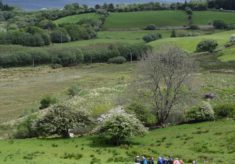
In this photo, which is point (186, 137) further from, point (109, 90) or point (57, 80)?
point (57, 80)

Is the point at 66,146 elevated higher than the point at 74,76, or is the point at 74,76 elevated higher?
the point at 66,146

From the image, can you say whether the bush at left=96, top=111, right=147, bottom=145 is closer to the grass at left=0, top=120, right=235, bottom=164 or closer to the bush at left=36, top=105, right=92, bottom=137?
the grass at left=0, top=120, right=235, bottom=164

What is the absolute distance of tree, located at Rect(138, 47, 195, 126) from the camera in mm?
62750

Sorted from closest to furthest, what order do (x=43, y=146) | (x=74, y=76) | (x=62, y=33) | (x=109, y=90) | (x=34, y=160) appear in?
(x=34, y=160)
(x=43, y=146)
(x=109, y=90)
(x=74, y=76)
(x=62, y=33)

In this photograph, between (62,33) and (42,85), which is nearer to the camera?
(42,85)

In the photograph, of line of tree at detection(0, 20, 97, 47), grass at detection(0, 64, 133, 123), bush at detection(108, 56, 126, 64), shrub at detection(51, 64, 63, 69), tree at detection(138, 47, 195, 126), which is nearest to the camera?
tree at detection(138, 47, 195, 126)

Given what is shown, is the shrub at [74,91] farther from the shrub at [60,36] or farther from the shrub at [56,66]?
the shrub at [60,36]

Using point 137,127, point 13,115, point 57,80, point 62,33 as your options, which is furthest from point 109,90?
point 62,33

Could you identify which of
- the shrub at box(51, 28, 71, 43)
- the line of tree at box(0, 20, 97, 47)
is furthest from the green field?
the shrub at box(51, 28, 71, 43)

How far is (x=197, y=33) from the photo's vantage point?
18825 centimetres

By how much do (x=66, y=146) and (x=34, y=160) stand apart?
960 cm

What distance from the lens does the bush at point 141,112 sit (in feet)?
199

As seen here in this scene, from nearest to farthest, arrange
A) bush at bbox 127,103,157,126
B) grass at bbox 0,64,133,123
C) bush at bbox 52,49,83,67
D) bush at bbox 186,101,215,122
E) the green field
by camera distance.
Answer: the green field → bush at bbox 127,103,157,126 → bush at bbox 186,101,215,122 → grass at bbox 0,64,133,123 → bush at bbox 52,49,83,67

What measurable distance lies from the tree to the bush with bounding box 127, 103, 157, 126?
1.22m
